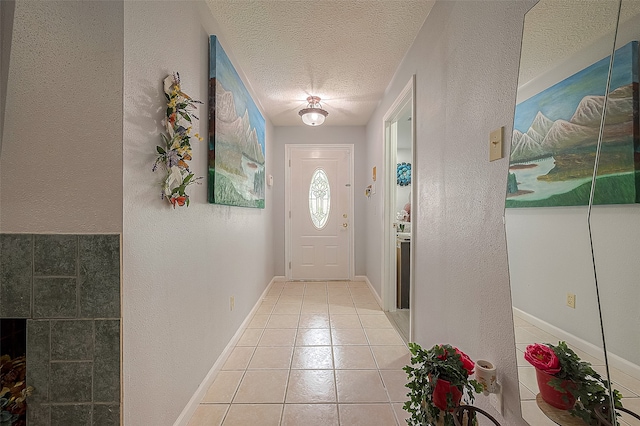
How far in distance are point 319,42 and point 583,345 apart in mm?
2317

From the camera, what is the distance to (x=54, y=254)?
992 mm

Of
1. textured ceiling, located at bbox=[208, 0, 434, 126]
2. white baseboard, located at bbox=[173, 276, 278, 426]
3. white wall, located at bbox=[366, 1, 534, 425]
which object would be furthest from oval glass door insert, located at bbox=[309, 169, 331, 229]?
white wall, located at bbox=[366, 1, 534, 425]

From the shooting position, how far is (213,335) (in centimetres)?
188

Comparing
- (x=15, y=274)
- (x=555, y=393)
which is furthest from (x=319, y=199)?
(x=555, y=393)

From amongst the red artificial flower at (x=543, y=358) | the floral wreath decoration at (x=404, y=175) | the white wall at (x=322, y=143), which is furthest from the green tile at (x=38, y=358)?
the floral wreath decoration at (x=404, y=175)

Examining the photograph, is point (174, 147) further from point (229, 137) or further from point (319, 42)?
point (319, 42)

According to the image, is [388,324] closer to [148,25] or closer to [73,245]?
[73,245]

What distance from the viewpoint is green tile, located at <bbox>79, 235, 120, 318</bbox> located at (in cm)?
100

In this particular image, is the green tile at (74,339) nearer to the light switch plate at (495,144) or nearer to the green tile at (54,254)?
the green tile at (54,254)

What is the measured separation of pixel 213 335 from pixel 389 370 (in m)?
1.26

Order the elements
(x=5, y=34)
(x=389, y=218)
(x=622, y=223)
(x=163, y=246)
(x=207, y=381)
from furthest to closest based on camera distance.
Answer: (x=389, y=218)
(x=207, y=381)
(x=163, y=246)
(x=5, y=34)
(x=622, y=223)

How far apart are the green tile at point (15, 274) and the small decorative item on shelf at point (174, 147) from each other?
49 centimetres

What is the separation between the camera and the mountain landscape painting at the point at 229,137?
180 centimetres

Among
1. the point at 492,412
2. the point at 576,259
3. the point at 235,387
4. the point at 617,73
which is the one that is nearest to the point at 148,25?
the point at 617,73
